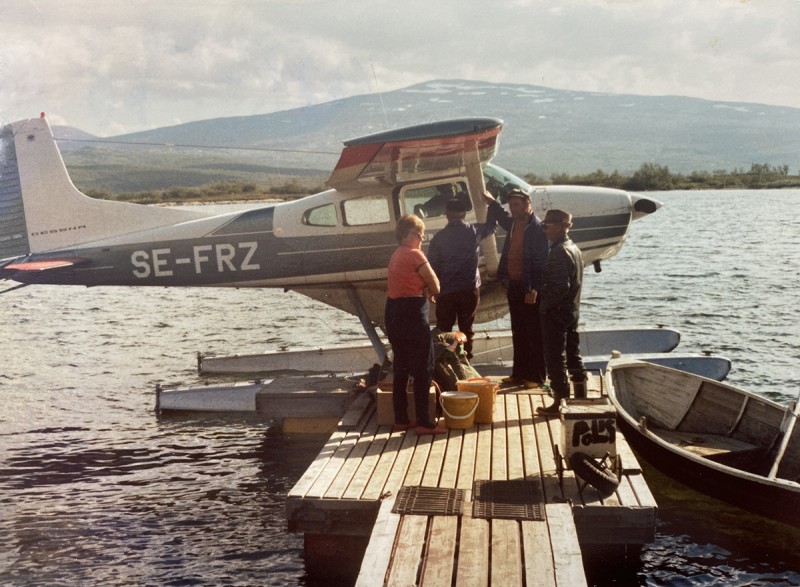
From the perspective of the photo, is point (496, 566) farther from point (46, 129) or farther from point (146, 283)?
point (46, 129)

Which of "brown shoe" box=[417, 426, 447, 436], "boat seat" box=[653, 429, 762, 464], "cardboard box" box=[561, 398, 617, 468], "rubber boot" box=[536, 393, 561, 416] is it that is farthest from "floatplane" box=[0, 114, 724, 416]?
"cardboard box" box=[561, 398, 617, 468]

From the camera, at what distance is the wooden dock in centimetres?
526

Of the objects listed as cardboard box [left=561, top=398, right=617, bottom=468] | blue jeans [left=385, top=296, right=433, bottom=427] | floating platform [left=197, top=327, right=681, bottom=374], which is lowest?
floating platform [left=197, top=327, right=681, bottom=374]

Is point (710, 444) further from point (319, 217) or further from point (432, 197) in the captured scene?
point (319, 217)

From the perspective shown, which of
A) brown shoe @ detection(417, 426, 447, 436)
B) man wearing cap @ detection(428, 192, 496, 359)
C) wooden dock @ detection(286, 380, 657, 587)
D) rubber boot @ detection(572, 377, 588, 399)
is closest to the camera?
wooden dock @ detection(286, 380, 657, 587)

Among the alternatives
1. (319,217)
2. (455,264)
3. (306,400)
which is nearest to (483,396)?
(455,264)

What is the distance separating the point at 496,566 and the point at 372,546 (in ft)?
2.46

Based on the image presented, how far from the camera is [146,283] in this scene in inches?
464

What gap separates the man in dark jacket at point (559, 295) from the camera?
758 centimetres

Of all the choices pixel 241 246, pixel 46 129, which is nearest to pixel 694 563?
pixel 241 246

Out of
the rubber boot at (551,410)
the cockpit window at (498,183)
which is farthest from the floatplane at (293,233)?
the rubber boot at (551,410)

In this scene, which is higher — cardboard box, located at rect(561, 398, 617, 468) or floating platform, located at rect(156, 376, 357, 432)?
cardboard box, located at rect(561, 398, 617, 468)

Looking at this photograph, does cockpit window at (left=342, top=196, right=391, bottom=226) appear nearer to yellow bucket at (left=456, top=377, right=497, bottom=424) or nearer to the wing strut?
the wing strut

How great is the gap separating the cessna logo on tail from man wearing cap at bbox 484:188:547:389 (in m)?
3.56
